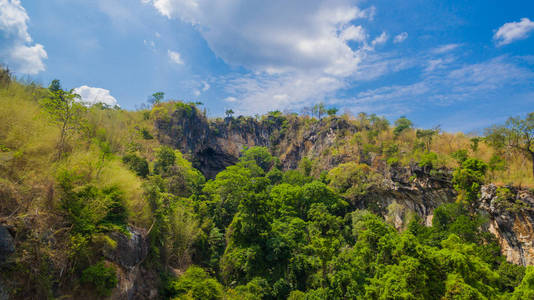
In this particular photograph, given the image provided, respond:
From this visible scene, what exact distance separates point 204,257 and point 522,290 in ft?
62.9

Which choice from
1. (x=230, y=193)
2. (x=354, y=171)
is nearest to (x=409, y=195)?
(x=354, y=171)

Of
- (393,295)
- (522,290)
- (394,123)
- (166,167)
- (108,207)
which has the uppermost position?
(394,123)

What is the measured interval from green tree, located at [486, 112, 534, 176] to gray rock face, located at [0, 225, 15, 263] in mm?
26513

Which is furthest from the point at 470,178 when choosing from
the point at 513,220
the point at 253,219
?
the point at 253,219

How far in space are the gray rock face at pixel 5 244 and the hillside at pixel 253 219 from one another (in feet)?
0.09

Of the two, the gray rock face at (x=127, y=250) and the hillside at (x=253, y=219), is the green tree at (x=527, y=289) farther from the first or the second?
the gray rock face at (x=127, y=250)

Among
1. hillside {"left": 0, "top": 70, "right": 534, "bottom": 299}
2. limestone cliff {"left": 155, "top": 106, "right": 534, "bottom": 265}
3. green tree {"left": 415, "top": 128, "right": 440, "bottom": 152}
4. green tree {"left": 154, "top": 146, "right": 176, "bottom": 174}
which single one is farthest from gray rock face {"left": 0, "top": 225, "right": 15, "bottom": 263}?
green tree {"left": 415, "top": 128, "right": 440, "bottom": 152}

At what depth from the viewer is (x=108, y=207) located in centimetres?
998

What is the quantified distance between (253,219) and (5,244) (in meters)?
14.0

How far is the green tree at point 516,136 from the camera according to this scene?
52.2 ft

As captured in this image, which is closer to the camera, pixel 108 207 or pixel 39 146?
pixel 39 146

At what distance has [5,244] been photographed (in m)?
6.32

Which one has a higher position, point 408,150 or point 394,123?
point 394,123

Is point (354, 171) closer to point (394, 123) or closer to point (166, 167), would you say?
point (394, 123)
